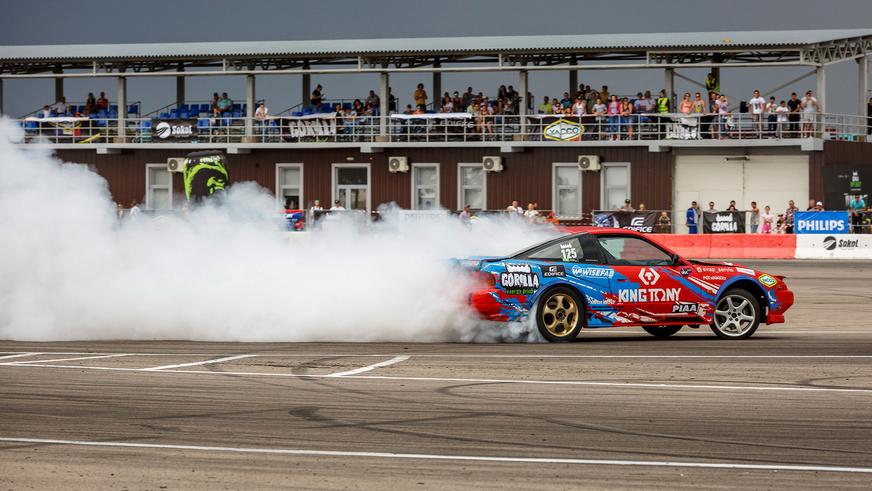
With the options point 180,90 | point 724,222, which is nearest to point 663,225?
point 724,222

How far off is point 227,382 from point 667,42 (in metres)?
32.9

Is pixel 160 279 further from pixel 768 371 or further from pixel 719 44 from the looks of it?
pixel 719 44

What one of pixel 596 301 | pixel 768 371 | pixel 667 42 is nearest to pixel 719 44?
pixel 667 42

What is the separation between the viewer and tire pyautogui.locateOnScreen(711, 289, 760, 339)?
49.5 feet

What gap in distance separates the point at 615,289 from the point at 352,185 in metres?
31.5

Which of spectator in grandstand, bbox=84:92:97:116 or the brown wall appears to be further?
spectator in grandstand, bbox=84:92:97:116

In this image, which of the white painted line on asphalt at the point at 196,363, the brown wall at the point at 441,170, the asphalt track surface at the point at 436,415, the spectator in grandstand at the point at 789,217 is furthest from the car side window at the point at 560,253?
the brown wall at the point at 441,170

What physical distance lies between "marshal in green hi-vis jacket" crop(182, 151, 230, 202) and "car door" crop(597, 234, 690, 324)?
749 inches

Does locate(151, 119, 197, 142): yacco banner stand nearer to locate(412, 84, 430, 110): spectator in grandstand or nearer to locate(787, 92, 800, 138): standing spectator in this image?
locate(412, 84, 430, 110): spectator in grandstand

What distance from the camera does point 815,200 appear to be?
131 ft

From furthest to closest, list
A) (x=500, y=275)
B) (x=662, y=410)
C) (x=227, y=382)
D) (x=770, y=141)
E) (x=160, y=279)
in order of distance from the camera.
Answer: (x=770, y=141)
(x=160, y=279)
(x=500, y=275)
(x=227, y=382)
(x=662, y=410)

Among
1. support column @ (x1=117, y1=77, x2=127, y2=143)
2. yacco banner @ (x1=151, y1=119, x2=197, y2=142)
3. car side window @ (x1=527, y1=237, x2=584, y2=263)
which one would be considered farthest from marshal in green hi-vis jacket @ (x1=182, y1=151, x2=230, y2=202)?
car side window @ (x1=527, y1=237, x2=584, y2=263)

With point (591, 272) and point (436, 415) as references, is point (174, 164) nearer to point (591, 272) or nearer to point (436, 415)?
point (591, 272)

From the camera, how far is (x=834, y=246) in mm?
34062
